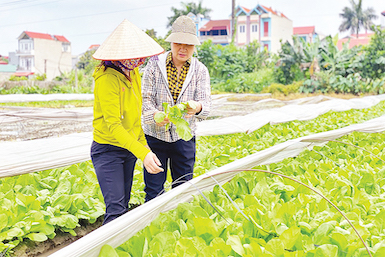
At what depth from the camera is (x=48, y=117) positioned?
6.99 meters

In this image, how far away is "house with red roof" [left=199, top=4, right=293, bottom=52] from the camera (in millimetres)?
39469

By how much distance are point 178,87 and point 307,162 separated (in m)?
1.34

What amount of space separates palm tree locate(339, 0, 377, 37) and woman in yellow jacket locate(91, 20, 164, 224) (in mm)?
55108

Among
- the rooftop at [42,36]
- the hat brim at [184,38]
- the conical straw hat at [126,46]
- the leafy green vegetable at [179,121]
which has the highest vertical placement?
the rooftop at [42,36]

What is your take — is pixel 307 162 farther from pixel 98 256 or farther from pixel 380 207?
pixel 98 256

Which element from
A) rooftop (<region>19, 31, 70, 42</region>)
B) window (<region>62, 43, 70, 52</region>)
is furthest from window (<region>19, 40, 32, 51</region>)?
window (<region>62, 43, 70, 52</region>)

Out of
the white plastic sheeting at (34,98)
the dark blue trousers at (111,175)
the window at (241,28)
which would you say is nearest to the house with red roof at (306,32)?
the window at (241,28)

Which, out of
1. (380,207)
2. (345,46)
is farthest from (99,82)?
(345,46)

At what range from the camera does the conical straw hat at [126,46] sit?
6.39 ft

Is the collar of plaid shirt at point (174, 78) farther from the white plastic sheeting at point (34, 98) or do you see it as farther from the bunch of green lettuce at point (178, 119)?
the white plastic sheeting at point (34, 98)

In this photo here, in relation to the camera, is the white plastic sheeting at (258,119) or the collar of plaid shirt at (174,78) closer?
the collar of plaid shirt at (174,78)

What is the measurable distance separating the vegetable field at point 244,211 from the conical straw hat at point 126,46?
0.74 meters

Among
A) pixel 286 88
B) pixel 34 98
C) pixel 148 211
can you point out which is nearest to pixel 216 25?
pixel 286 88

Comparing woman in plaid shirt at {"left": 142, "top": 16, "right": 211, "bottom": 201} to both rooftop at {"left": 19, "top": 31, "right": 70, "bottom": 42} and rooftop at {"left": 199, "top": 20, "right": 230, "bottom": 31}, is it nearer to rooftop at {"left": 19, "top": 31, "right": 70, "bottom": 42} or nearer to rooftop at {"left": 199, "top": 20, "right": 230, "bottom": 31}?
rooftop at {"left": 199, "top": 20, "right": 230, "bottom": 31}
